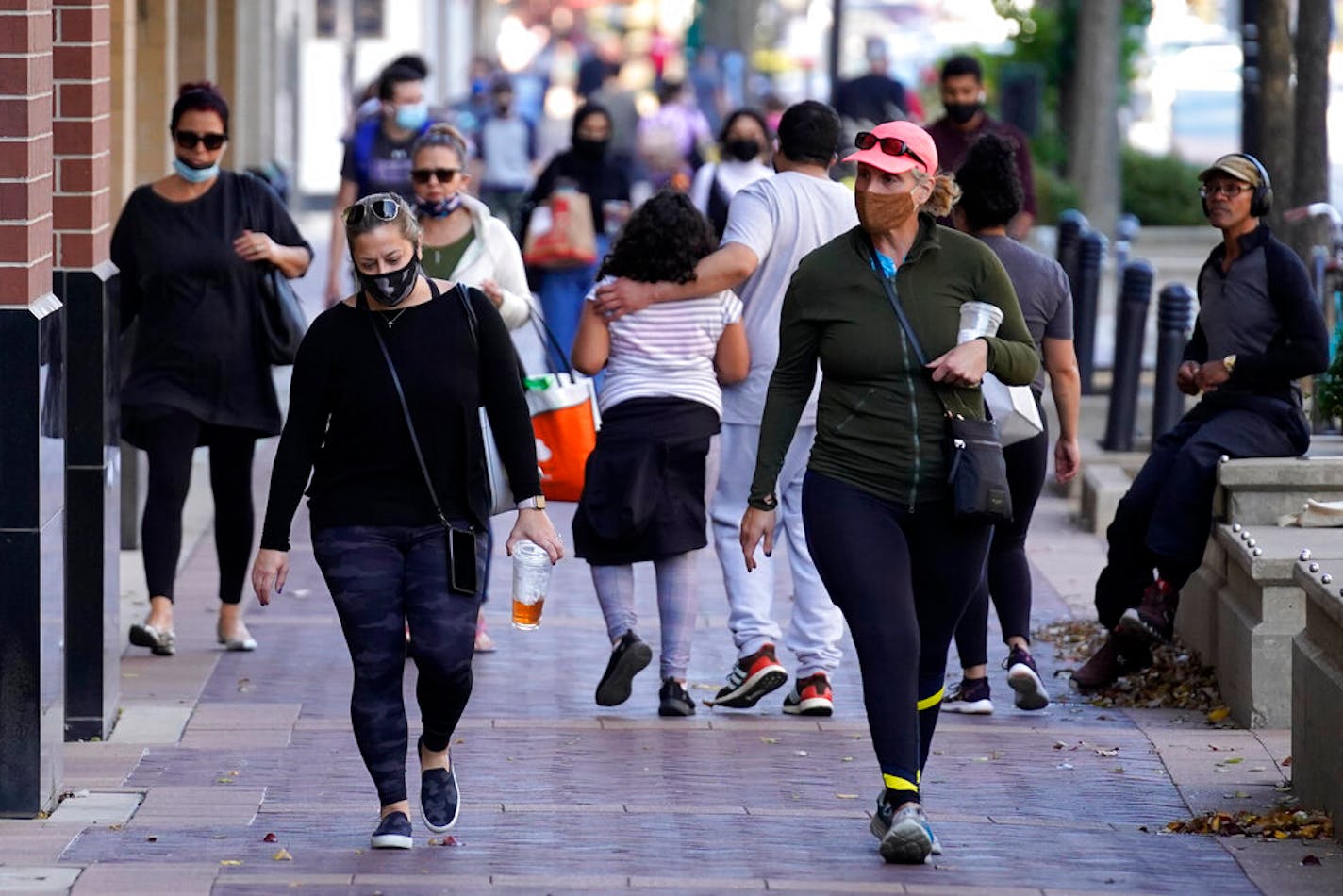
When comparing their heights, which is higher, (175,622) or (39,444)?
(39,444)

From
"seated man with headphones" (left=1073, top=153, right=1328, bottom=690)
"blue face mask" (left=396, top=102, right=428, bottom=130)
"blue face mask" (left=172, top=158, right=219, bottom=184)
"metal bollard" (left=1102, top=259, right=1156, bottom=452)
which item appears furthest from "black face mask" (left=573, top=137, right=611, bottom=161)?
"seated man with headphones" (left=1073, top=153, right=1328, bottom=690)

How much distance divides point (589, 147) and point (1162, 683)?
7.15 metres

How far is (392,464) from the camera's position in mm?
6203

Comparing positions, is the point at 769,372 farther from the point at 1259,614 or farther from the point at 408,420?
the point at 408,420

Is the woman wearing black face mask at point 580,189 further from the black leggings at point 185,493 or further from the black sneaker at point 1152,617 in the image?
the black sneaker at point 1152,617

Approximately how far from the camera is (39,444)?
6.61 metres

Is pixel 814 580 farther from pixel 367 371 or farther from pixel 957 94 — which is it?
pixel 957 94

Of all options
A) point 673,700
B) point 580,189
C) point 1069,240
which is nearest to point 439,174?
point 673,700

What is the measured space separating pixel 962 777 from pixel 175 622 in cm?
361

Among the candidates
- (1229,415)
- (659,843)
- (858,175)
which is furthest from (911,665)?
(1229,415)

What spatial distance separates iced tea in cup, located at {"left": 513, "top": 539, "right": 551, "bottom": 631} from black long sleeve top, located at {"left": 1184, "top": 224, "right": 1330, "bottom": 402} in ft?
9.23

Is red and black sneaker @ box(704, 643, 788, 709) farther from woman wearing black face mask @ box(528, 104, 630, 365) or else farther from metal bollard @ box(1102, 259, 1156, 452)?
woman wearing black face mask @ box(528, 104, 630, 365)

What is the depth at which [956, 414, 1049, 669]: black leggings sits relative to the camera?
8016mm

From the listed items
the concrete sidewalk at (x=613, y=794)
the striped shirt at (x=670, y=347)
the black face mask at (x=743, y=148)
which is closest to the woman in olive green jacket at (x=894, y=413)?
the concrete sidewalk at (x=613, y=794)
